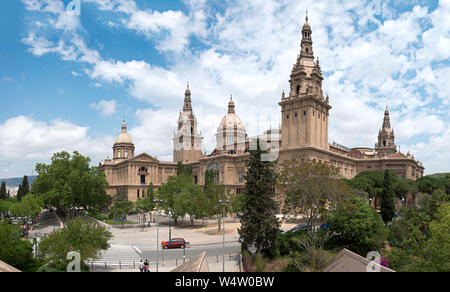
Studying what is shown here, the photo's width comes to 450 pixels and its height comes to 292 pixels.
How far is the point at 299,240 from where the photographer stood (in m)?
29.8

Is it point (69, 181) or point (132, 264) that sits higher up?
point (69, 181)

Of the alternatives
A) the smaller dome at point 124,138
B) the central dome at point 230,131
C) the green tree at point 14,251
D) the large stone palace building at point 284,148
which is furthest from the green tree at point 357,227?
the smaller dome at point 124,138

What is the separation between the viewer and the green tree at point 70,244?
76.6ft

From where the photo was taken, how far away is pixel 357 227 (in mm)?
30594

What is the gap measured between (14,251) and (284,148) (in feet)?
168

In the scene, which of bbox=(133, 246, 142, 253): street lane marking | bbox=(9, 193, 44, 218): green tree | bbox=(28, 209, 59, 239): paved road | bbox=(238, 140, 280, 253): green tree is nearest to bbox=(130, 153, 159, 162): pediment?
bbox=(28, 209, 59, 239): paved road

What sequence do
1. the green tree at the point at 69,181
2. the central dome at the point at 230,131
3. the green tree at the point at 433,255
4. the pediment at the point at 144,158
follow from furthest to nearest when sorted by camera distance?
the central dome at the point at 230,131 → the pediment at the point at 144,158 → the green tree at the point at 69,181 → the green tree at the point at 433,255

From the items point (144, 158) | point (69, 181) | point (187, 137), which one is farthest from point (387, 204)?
point (187, 137)

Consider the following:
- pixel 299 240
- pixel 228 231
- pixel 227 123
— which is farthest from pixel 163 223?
pixel 227 123

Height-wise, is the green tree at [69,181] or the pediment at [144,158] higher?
the pediment at [144,158]

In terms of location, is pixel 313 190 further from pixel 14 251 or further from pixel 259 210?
pixel 14 251

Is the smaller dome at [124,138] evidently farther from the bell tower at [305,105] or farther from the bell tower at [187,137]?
the bell tower at [305,105]

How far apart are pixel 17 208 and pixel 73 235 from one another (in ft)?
95.7
